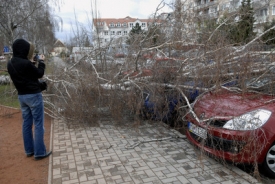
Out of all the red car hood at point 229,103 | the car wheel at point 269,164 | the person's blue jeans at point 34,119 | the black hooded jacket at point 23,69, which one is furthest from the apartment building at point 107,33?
the car wheel at point 269,164

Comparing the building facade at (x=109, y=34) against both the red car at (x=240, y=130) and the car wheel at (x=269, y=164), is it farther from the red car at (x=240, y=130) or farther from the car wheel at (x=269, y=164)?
the car wheel at (x=269, y=164)

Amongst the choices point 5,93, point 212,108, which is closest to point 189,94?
point 212,108

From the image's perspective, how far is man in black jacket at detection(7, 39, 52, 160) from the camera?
331 cm

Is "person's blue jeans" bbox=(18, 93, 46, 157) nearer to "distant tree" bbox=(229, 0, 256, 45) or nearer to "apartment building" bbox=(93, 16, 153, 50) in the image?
"apartment building" bbox=(93, 16, 153, 50)

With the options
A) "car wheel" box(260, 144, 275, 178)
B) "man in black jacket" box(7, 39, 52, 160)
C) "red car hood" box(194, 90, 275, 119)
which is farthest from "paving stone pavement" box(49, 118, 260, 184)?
"red car hood" box(194, 90, 275, 119)

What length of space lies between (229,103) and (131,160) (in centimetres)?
178

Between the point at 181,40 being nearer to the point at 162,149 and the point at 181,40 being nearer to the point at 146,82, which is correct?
the point at 146,82

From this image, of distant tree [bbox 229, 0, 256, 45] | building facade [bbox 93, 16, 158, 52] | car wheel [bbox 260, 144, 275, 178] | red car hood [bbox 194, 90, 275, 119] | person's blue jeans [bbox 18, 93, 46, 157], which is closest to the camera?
car wheel [bbox 260, 144, 275, 178]

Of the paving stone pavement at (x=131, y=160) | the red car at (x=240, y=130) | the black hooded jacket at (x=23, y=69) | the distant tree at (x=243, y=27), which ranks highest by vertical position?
the distant tree at (x=243, y=27)

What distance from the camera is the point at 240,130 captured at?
3010mm

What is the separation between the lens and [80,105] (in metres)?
5.10

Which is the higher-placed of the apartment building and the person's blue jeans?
the apartment building

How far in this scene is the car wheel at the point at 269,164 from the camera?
306 cm

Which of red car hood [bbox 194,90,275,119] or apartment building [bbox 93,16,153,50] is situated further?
apartment building [bbox 93,16,153,50]
